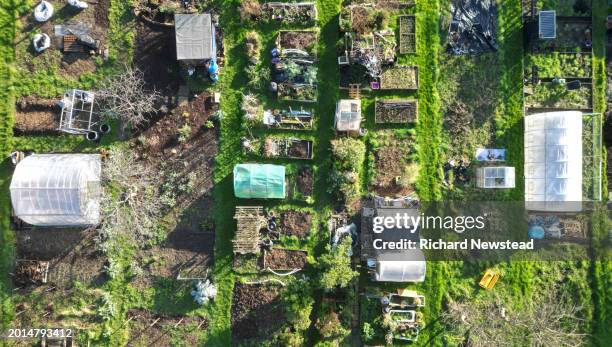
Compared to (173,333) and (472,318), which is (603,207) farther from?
(173,333)

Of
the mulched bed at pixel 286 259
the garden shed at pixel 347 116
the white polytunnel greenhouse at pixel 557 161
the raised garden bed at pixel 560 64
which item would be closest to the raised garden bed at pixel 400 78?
the garden shed at pixel 347 116

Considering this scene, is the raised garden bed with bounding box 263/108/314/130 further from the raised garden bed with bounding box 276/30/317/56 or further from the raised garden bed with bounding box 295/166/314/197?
the raised garden bed with bounding box 276/30/317/56

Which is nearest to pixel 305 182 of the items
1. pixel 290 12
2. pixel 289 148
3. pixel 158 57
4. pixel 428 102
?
pixel 289 148

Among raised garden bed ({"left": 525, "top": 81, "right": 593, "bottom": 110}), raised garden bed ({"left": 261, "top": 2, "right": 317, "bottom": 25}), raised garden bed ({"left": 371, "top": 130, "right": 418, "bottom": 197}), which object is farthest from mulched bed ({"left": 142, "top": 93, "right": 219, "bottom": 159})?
raised garden bed ({"left": 525, "top": 81, "right": 593, "bottom": 110})

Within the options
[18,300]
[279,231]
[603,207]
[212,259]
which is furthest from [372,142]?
[18,300]

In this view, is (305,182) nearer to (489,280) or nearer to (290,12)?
(290,12)

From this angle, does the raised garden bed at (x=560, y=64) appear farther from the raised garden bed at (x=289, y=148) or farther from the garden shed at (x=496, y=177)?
the raised garden bed at (x=289, y=148)

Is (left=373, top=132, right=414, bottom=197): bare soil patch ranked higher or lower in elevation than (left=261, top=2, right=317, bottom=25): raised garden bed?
lower

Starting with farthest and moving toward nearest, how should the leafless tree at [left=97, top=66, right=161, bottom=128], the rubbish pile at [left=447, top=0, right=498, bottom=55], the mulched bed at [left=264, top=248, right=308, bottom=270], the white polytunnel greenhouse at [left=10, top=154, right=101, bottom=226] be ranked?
the rubbish pile at [left=447, top=0, right=498, bottom=55] < the mulched bed at [left=264, top=248, right=308, bottom=270] < the leafless tree at [left=97, top=66, right=161, bottom=128] < the white polytunnel greenhouse at [left=10, top=154, right=101, bottom=226]
